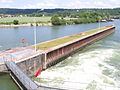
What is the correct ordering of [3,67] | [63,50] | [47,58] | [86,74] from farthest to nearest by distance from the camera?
[63,50] → [47,58] → [86,74] → [3,67]

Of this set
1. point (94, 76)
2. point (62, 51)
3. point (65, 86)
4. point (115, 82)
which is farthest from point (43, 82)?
point (62, 51)

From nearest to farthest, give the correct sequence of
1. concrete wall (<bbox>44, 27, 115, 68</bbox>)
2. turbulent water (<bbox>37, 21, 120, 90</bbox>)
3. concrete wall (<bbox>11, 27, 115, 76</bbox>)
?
turbulent water (<bbox>37, 21, 120, 90</bbox>) < concrete wall (<bbox>11, 27, 115, 76</bbox>) < concrete wall (<bbox>44, 27, 115, 68</bbox>)

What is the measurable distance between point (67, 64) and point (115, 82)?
30.6 ft

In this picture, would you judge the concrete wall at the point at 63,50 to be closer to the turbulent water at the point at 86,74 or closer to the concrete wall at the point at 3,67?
the turbulent water at the point at 86,74

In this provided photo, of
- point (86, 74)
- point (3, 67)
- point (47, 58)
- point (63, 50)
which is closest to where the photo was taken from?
point (3, 67)

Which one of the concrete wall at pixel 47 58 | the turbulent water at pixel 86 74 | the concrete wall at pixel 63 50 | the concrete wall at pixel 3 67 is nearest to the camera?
the turbulent water at pixel 86 74

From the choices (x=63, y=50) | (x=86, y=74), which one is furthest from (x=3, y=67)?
(x=63, y=50)

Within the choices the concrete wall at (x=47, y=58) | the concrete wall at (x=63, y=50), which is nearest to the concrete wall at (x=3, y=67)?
the concrete wall at (x=47, y=58)

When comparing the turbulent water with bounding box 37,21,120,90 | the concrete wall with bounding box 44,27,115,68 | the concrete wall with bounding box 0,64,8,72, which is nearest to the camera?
the turbulent water with bounding box 37,21,120,90

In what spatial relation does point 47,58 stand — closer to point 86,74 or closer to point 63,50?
point 63,50

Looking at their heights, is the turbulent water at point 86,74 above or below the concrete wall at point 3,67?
below

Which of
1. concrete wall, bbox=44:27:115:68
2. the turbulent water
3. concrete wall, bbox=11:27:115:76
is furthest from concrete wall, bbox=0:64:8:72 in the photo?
concrete wall, bbox=44:27:115:68

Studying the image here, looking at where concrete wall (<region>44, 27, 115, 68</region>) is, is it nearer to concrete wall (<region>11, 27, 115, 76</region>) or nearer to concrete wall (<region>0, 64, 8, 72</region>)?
concrete wall (<region>11, 27, 115, 76</region>)

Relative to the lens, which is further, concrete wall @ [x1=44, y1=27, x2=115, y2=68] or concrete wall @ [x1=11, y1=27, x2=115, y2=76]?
concrete wall @ [x1=44, y1=27, x2=115, y2=68]
